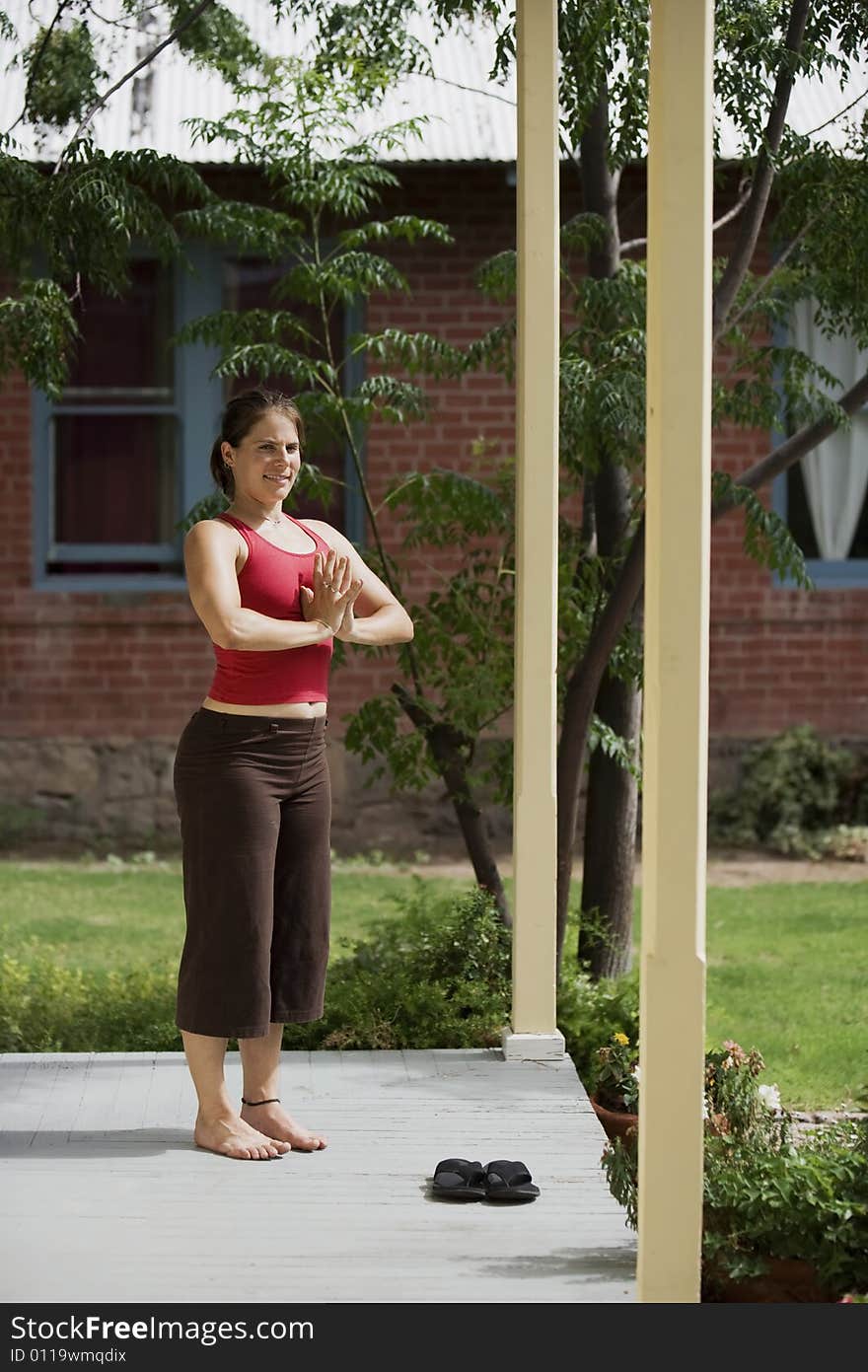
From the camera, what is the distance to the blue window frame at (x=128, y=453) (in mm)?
11172

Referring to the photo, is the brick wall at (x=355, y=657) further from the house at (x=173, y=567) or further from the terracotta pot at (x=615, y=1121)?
the terracotta pot at (x=615, y=1121)

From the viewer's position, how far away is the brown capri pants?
4.42 m

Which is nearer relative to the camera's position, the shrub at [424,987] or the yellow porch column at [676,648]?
the yellow porch column at [676,648]

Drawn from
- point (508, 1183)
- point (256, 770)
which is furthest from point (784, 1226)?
point (256, 770)

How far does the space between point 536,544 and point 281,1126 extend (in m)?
1.86

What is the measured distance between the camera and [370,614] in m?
4.87

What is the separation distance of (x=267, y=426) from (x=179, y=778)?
2.96 feet

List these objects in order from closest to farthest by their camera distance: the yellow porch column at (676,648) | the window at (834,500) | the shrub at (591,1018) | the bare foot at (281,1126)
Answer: the yellow porch column at (676,648)
the bare foot at (281,1126)
the shrub at (591,1018)
the window at (834,500)

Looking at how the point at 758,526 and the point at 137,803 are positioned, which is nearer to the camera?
the point at 758,526

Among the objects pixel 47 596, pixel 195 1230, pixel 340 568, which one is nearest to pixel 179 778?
pixel 340 568

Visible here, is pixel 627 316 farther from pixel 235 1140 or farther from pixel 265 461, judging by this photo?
pixel 235 1140

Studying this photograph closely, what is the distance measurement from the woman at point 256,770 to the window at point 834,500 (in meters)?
7.48

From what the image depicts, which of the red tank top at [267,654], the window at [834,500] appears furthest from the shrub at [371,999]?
the window at [834,500]

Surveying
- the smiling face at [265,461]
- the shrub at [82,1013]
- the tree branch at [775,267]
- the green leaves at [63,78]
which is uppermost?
the green leaves at [63,78]
